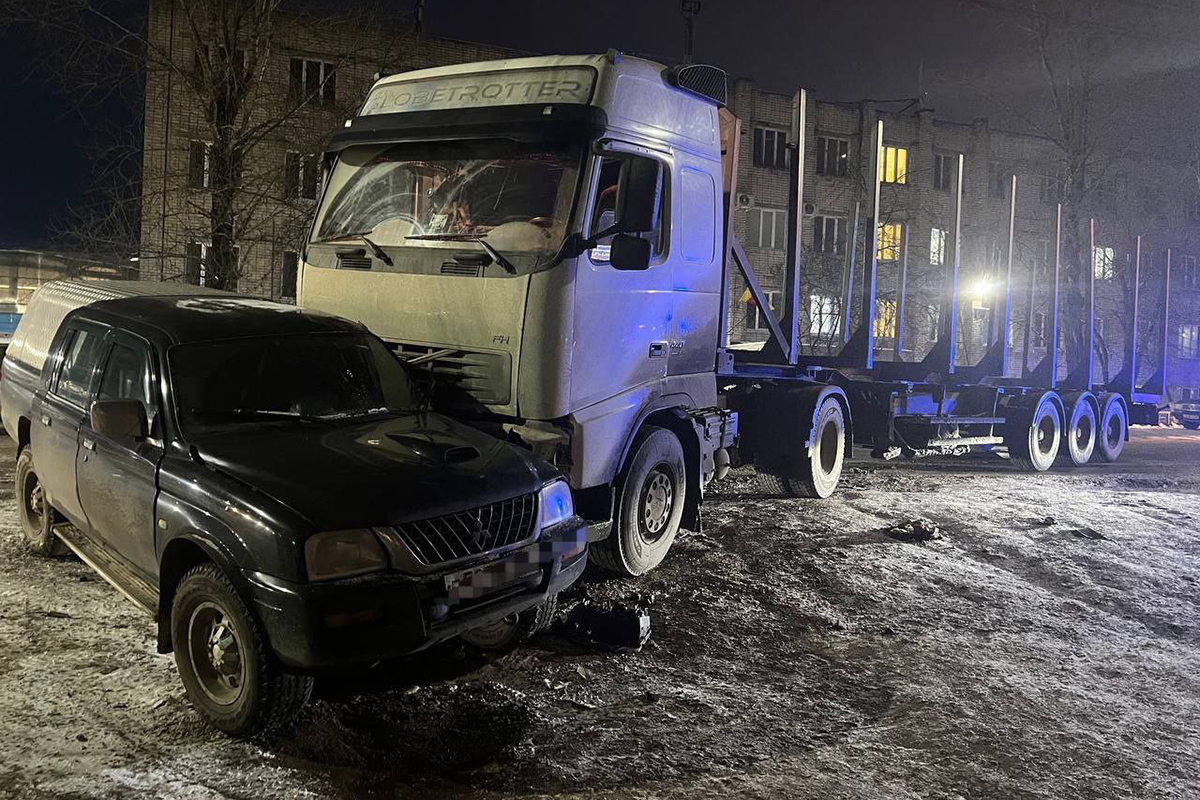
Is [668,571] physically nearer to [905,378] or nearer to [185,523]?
[185,523]

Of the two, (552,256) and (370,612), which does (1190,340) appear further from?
(370,612)

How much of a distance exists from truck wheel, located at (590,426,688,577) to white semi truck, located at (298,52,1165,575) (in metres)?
0.02

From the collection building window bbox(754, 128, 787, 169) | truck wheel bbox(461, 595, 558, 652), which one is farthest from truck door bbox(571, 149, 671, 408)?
building window bbox(754, 128, 787, 169)

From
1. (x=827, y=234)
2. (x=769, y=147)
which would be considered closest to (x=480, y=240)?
(x=769, y=147)

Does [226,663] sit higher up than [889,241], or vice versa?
[889,241]

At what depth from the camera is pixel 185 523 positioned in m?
4.02

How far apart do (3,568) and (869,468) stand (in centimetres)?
1044

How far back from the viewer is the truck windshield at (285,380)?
4.65 m

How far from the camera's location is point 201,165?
16344 millimetres

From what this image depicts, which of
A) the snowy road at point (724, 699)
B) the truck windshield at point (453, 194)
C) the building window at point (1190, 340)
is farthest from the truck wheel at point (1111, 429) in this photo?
the building window at point (1190, 340)

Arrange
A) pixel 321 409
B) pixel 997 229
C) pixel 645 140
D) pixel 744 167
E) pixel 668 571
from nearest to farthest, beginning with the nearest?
pixel 321 409
pixel 645 140
pixel 668 571
pixel 744 167
pixel 997 229

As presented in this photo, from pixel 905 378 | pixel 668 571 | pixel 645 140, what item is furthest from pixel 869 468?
pixel 645 140

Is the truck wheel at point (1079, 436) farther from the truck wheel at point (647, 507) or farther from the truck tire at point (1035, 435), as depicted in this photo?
the truck wheel at point (647, 507)

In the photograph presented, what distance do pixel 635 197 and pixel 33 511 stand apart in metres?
4.69
